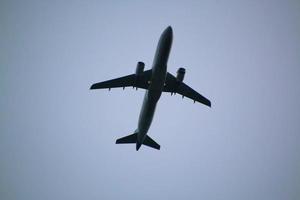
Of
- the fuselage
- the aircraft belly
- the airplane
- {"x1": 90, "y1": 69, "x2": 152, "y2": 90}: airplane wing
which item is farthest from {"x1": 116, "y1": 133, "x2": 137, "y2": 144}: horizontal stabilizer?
{"x1": 90, "y1": 69, "x2": 152, "y2": 90}: airplane wing

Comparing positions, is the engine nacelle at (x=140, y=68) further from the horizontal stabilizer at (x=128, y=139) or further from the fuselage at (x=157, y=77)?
the horizontal stabilizer at (x=128, y=139)

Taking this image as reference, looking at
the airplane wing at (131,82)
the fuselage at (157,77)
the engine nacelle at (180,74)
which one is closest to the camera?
the fuselage at (157,77)

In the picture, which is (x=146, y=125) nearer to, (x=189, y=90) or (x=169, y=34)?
(x=189, y=90)

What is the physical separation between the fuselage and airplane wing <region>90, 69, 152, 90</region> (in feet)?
6.63

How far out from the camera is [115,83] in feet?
148

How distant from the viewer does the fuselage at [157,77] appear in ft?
126

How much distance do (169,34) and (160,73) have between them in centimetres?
455

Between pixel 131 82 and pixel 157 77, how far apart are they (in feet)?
18.3

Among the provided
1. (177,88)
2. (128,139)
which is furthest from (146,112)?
(128,139)

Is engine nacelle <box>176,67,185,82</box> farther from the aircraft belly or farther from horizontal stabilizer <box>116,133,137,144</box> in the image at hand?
horizontal stabilizer <box>116,133,137,144</box>

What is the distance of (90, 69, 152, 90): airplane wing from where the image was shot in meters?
43.8

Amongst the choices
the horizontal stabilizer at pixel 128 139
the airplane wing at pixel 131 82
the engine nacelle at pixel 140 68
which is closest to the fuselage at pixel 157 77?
the airplane wing at pixel 131 82

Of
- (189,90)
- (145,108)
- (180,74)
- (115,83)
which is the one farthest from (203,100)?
(115,83)

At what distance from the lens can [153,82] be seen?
134ft
